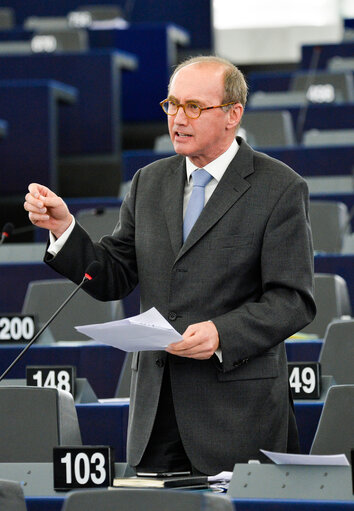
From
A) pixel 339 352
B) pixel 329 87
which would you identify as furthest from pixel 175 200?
pixel 329 87

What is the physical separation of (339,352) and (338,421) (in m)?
0.85

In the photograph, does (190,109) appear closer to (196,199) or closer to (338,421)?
(196,199)

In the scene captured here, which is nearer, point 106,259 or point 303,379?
point 106,259

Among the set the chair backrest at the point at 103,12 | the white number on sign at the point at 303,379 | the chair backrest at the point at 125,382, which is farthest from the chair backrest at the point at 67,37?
the white number on sign at the point at 303,379

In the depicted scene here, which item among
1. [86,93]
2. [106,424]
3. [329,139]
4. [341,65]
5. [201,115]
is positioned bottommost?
[106,424]

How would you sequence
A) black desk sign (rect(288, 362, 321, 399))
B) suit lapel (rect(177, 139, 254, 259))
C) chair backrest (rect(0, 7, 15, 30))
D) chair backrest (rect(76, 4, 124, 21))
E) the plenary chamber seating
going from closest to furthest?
1. suit lapel (rect(177, 139, 254, 259))
2. black desk sign (rect(288, 362, 321, 399))
3. the plenary chamber seating
4. chair backrest (rect(0, 7, 15, 30))
5. chair backrest (rect(76, 4, 124, 21))

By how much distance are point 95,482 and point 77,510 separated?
411 millimetres

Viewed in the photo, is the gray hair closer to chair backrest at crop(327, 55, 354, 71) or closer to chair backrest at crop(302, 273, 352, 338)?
chair backrest at crop(302, 273, 352, 338)

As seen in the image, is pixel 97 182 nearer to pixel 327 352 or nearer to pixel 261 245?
pixel 327 352

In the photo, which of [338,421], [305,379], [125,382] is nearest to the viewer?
[338,421]

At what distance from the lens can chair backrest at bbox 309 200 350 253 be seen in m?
5.39

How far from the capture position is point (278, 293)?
2486mm

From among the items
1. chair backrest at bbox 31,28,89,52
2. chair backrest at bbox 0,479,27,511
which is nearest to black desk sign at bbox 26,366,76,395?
chair backrest at bbox 0,479,27,511

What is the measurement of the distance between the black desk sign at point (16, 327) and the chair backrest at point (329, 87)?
4.42 meters
